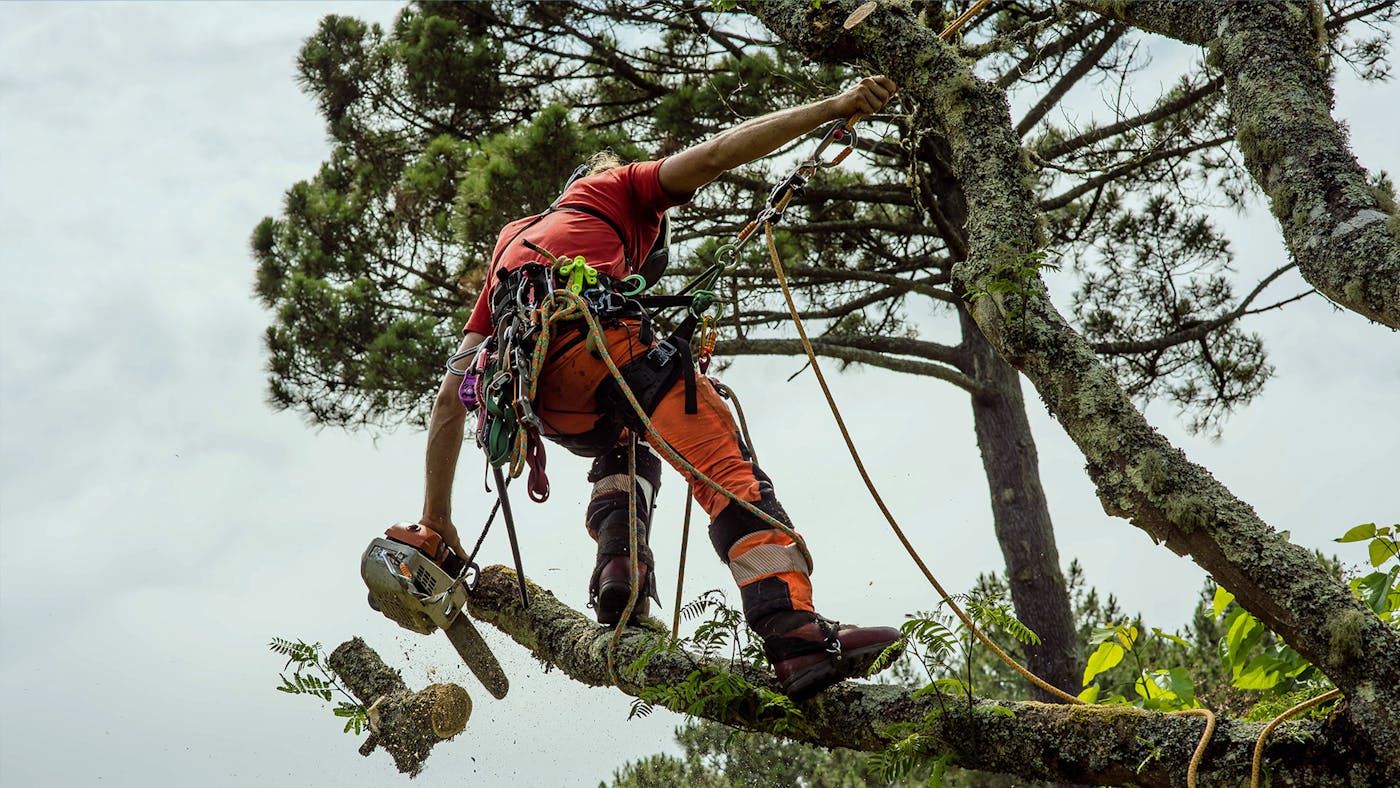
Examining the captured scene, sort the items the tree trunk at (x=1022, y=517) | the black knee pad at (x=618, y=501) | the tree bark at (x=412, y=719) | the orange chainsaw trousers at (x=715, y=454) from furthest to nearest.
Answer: the tree trunk at (x=1022, y=517)
the tree bark at (x=412, y=719)
the black knee pad at (x=618, y=501)
the orange chainsaw trousers at (x=715, y=454)

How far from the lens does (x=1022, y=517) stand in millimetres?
6773

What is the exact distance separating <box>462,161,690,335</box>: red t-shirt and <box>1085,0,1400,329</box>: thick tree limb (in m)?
1.50

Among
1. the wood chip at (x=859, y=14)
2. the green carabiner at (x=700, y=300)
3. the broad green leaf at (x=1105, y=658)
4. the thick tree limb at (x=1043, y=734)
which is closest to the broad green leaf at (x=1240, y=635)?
the broad green leaf at (x=1105, y=658)

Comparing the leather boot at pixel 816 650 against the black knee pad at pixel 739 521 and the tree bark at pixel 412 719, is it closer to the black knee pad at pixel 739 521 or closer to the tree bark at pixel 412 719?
the black knee pad at pixel 739 521

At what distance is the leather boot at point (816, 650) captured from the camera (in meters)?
2.73

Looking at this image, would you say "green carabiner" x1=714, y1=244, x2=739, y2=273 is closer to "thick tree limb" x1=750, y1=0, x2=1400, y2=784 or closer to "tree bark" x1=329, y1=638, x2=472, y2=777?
"thick tree limb" x1=750, y1=0, x2=1400, y2=784

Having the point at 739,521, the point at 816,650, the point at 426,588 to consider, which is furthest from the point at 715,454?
the point at 426,588

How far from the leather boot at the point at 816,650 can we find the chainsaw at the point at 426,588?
4.15ft

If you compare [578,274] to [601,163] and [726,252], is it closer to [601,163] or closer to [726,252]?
[726,252]

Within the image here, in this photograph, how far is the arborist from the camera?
2.83m

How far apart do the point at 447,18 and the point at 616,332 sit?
18.5 ft

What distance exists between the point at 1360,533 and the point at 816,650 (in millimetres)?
1333

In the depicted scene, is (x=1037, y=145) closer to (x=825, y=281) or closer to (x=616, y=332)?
(x=825, y=281)

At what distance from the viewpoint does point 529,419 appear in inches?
122
